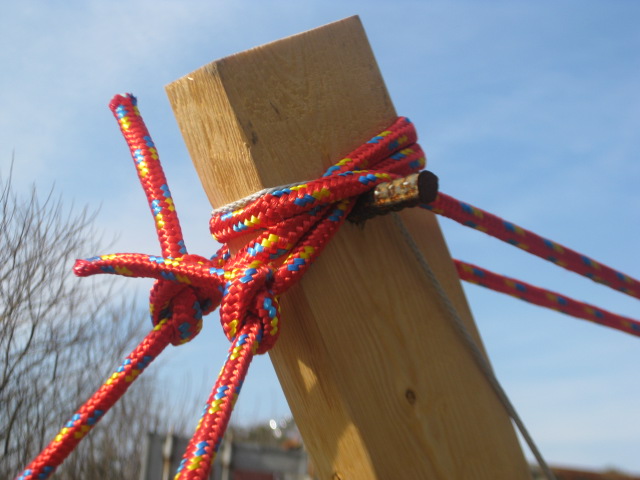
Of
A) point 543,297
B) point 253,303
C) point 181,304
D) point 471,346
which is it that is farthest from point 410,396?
point 543,297

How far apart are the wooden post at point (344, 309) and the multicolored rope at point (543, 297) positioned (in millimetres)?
290

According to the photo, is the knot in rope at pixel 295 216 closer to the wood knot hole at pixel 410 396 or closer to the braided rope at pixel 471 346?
the braided rope at pixel 471 346

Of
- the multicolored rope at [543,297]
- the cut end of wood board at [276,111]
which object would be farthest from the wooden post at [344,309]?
the multicolored rope at [543,297]

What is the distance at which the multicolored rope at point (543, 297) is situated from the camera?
1443 mm

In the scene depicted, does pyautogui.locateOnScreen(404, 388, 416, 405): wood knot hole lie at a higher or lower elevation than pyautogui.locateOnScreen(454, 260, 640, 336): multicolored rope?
lower

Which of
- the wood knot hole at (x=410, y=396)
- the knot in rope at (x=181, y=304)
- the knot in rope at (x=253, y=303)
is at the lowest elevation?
the wood knot hole at (x=410, y=396)

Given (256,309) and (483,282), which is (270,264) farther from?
(483,282)

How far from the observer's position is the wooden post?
1056 millimetres

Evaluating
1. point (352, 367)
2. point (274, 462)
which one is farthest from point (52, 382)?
point (352, 367)

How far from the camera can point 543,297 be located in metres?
1.56

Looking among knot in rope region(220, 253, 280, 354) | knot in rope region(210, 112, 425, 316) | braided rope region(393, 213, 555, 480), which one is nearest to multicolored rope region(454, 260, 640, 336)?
braided rope region(393, 213, 555, 480)

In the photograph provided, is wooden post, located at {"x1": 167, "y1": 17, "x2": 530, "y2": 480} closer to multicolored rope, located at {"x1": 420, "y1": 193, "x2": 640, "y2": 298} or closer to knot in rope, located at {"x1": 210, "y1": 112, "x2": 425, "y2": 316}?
knot in rope, located at {"x1": 210, "y1": 112, "x2": 425, "y2": 316}

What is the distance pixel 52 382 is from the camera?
520 cm

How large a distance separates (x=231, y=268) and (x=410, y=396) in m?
0.34
